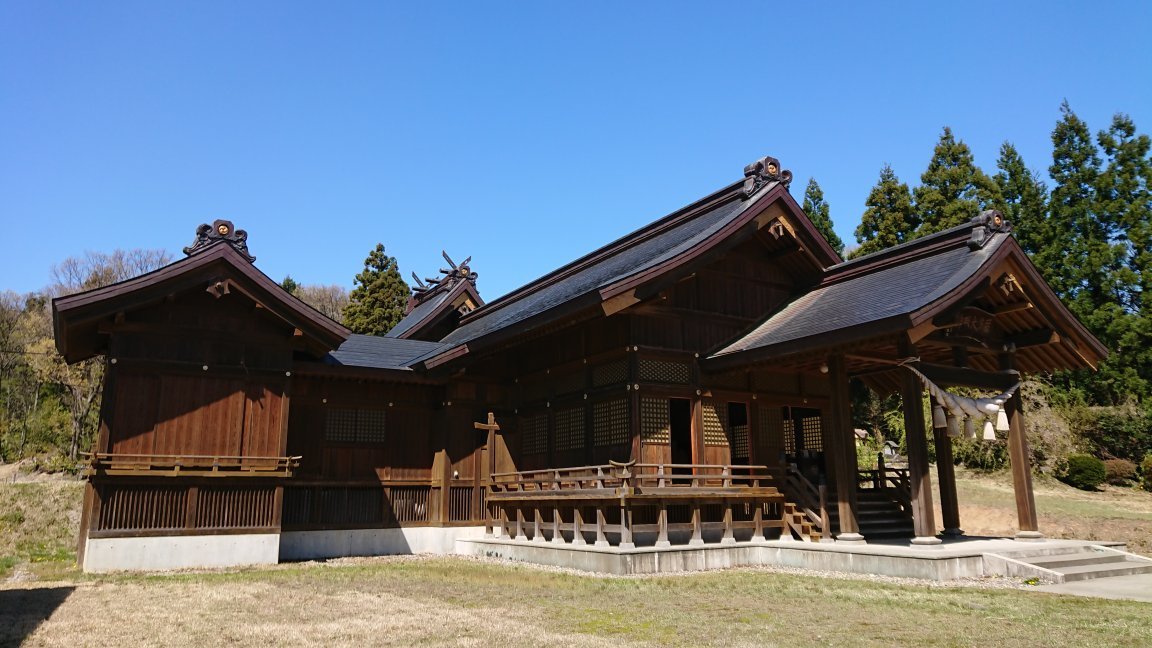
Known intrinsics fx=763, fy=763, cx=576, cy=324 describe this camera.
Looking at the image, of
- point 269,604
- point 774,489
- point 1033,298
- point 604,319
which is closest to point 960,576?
point 774,489

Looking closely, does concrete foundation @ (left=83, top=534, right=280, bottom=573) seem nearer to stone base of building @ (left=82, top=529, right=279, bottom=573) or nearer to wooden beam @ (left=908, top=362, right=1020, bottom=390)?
stone base of building @ (left=82, top=529, right=279, bottom=573)

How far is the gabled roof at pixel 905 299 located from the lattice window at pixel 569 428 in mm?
3198

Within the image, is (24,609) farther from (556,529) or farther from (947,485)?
(947,485)

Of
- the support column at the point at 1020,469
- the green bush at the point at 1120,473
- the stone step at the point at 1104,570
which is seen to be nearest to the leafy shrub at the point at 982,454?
the green bush at the point at 1120,473

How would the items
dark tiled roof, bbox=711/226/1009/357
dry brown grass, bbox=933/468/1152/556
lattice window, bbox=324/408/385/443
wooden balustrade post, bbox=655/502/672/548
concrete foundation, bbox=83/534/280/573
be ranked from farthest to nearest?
dry brown grass, bbox=933/468/1152/556 < lattice window, bbox=324/408/385/443 < concrete foundation, bbox=83/534/280/573 < wooden balustrade post, bbox=655/502/672/548 < dark tiled roof, bbox=711/226/1009/357

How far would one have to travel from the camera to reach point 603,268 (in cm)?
2036

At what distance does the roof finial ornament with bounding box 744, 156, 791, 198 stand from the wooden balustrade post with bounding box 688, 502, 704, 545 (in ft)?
22.6

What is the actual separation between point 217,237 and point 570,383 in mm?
7868

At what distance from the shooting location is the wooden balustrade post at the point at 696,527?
13.9m

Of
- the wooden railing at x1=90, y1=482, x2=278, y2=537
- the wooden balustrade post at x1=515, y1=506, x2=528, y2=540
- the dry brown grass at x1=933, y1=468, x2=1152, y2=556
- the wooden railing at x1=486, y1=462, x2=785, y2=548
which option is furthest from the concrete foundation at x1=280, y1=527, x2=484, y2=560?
the dry brown grass at x1=933, y1=468, x2=1152, y2=556

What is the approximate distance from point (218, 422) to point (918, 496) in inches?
516

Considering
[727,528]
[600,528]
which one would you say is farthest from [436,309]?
[727,528]

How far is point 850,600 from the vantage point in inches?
381

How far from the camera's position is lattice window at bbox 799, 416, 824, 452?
59.0 ft
